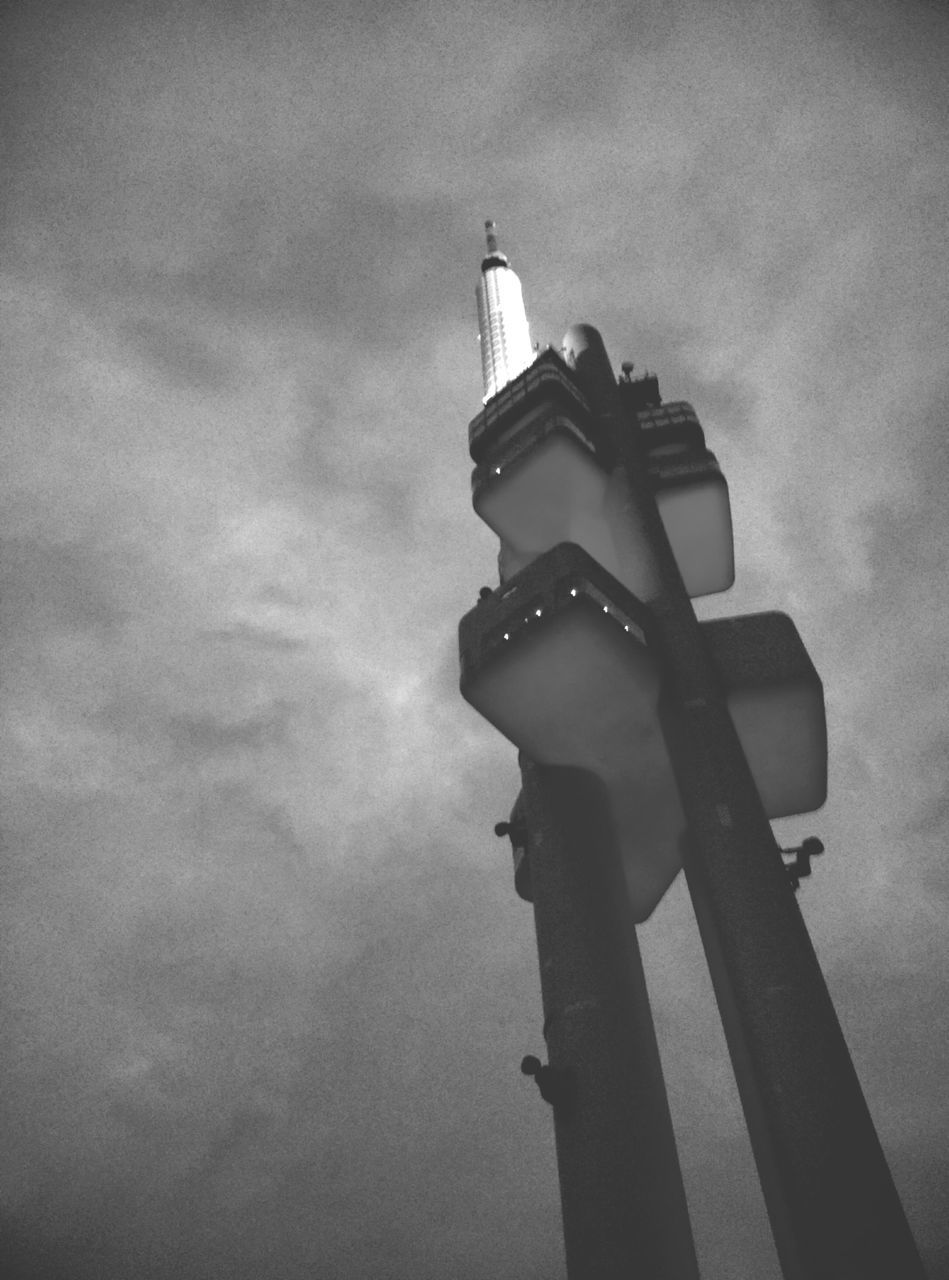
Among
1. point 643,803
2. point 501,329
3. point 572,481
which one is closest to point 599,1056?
point 643,803

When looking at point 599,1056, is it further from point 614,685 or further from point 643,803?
point 614,685

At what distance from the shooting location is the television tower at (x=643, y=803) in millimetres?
16812

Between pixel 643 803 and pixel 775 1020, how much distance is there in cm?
985

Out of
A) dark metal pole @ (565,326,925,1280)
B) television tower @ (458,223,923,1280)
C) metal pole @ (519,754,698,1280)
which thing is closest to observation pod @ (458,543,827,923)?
television tower @ (458,223,923,1280)

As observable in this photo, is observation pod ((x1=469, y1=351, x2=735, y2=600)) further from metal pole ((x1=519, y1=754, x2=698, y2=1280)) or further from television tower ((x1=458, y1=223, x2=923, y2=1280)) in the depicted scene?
metal pole ((x1=519, y1=754, x2=698, y2=1280))

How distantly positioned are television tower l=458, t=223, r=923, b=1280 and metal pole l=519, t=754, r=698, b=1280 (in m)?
0.05

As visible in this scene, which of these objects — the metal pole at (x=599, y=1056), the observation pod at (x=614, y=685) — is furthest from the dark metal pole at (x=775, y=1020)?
the metal pole at (x=599, y=1056)

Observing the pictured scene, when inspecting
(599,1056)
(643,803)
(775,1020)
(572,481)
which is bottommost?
(775,1020)

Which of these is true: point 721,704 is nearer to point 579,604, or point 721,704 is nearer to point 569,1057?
point 579,604

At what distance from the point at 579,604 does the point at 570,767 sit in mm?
5707

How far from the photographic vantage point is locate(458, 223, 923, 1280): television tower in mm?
16812

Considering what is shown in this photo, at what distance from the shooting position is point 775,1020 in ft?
57.5

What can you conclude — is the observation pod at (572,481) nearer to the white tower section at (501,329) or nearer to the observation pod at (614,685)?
the observation pod at (614,685)

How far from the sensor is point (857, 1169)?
15812mm
